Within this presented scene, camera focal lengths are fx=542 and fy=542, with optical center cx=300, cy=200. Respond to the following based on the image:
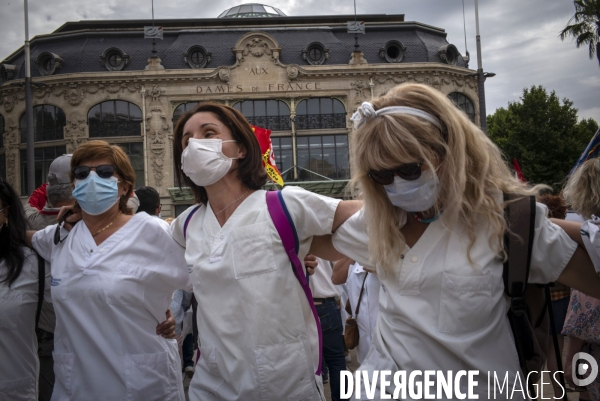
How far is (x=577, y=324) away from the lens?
12.3ft

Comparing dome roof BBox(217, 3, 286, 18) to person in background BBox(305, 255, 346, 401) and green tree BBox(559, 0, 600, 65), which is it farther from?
person in background BBox(305, 255, 346, 401)

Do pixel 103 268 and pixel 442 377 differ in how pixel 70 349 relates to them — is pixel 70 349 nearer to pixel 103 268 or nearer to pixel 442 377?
pixel 103 268

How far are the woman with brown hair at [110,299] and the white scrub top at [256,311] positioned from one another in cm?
54

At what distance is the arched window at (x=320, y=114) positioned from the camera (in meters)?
31.7

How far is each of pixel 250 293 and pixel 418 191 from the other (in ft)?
2.70

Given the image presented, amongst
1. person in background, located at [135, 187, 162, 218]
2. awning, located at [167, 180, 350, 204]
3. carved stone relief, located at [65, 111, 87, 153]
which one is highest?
carved stone relief, located at [65, 111, 87, 153]

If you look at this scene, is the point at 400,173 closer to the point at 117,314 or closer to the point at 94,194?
the point at 117,314

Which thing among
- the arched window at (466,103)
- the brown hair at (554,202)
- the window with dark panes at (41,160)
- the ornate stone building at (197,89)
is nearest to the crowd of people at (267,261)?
the brown hair at (554,202)

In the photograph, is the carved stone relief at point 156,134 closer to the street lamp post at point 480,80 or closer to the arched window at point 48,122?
the arched window at point 48,122

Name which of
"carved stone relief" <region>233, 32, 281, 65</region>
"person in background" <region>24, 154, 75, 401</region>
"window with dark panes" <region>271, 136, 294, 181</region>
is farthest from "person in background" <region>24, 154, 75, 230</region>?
"carved stone relief" <region>233, 32, 281, 65</region>

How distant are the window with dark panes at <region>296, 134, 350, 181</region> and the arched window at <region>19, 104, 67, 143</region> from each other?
13.7 meters

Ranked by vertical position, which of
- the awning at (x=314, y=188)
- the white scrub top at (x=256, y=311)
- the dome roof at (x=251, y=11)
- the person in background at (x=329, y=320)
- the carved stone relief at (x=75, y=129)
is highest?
the dome roof at (x=251, y=11)

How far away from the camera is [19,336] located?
3182mm

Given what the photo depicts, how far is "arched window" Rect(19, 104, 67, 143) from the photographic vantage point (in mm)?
31266
